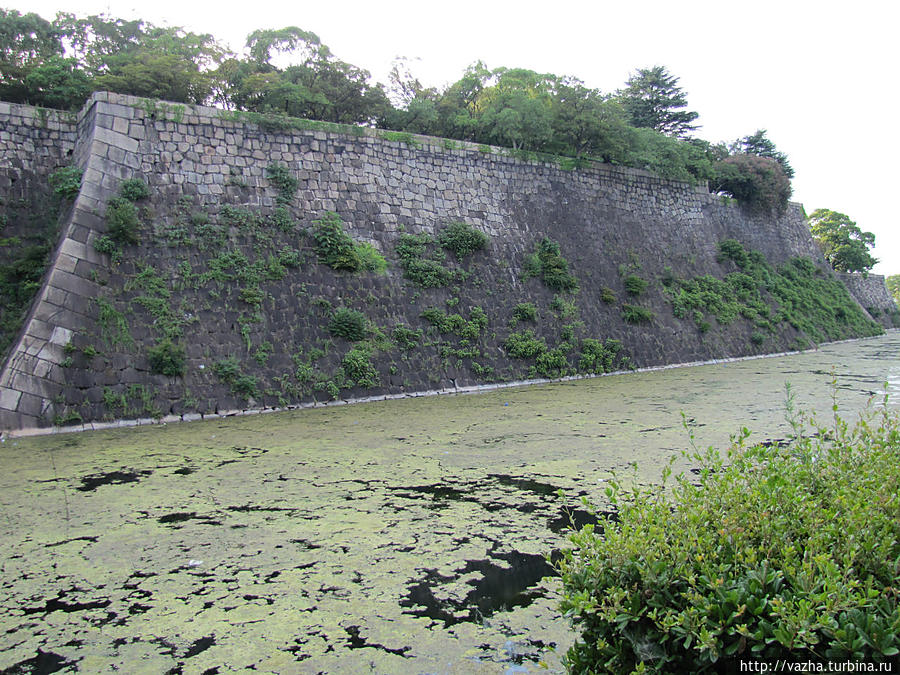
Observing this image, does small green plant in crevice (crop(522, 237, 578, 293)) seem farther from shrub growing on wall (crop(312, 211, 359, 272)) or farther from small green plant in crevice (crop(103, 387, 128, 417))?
small green plant in crevice (crop(103, 387, 128, 417))

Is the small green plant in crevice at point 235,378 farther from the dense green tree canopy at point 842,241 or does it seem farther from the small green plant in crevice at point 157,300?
the dense green tree canopy at point 842,241

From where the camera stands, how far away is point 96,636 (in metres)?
2.99

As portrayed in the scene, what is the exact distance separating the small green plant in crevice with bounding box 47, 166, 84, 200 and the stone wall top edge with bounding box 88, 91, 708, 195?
3.83ft

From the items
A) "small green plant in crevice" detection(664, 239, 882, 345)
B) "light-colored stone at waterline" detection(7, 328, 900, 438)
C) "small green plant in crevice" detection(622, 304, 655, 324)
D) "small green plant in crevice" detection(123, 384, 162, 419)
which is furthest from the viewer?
"small green plant in crevice" detection(664, 239, 882, 345)

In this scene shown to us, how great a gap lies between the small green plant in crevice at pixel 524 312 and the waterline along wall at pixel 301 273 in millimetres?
32

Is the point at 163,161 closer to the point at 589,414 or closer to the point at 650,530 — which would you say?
the point at 589,414

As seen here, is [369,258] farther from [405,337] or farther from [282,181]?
[282,181]

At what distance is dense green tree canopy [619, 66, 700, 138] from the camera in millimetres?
30406

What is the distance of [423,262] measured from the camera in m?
12.9

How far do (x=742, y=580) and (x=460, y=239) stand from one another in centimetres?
1228

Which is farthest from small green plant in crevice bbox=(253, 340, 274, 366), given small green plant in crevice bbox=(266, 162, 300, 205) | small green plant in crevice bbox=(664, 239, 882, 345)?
small green plant in crevice bbox=(664, 239, 882, 345)

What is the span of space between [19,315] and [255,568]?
25.9 feet

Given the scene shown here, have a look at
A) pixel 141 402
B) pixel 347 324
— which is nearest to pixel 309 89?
pixel 347 324

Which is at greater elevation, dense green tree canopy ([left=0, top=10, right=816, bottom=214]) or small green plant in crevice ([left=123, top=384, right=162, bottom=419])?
dense green tree canopy ([left=0, top=10, right=816, bottom=214])
